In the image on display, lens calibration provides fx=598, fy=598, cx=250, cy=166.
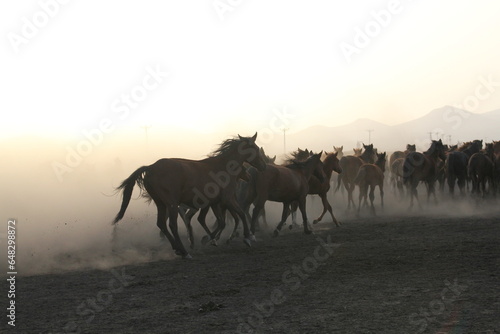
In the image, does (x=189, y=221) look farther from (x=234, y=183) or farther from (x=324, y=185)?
(x=324, y=185)

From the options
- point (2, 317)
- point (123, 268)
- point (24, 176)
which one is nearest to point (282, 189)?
point (123, 268)

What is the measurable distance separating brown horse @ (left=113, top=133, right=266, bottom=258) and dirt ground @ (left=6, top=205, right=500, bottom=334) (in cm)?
105

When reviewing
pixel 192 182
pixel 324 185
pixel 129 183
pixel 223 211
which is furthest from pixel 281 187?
pixel 129 183

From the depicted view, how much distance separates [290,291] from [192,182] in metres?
5.20

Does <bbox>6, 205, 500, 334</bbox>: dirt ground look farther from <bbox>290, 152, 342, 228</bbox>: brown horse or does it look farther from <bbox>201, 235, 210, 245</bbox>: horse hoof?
<bbox>290, 152, 342, 228</bbox>: brown horse

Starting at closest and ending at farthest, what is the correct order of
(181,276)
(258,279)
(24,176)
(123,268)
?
(258,279) → (181,276) → (123,268) → (24,176)

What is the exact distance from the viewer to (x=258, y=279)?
9.83 meters

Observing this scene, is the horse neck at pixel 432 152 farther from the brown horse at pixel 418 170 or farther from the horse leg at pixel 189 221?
the horse leg at pixel 189 221

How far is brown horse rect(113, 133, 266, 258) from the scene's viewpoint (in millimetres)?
12859

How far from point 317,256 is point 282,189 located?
15.2 feet

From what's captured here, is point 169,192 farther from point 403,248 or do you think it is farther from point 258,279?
point 403,248

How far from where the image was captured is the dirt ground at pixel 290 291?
687cm

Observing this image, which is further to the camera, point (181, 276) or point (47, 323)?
point (181, 276)

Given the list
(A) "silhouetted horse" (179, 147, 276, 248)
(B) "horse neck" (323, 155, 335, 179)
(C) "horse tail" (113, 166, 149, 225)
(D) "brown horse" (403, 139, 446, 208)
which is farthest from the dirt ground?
(D) "brown horse" (403, 139, 446, 208)
